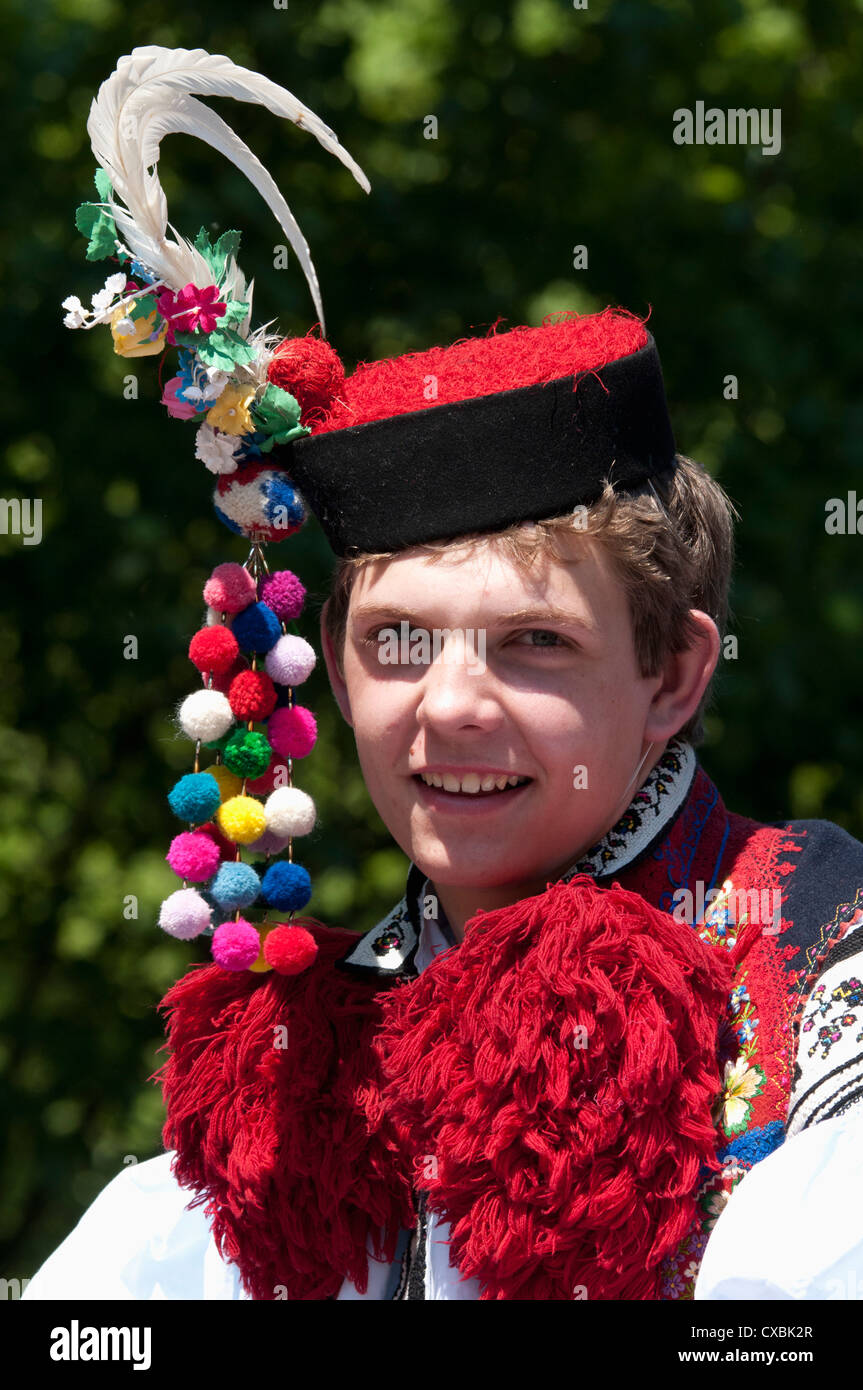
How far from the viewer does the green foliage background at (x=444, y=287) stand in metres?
2.83

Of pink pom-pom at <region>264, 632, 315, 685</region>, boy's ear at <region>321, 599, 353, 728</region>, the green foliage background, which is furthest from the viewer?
the green foliage background

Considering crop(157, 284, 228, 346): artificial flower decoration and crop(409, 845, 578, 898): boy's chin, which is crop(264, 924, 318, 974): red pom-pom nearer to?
crop(409, 845, 578, 898): boy's chin

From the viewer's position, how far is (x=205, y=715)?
1.52 meters

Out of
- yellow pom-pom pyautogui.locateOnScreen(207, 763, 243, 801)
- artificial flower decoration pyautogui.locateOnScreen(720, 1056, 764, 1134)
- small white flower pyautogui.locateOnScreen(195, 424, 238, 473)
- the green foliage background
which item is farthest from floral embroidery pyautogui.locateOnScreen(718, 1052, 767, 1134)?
the green foliage background

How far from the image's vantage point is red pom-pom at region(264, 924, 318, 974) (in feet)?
5.03

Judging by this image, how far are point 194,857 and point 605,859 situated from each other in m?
0.40

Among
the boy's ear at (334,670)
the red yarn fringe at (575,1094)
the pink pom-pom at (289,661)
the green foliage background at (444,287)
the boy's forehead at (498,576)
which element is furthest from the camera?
the green foliage background at (444,287)

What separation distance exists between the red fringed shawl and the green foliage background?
53.5 inches

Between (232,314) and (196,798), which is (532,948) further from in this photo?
(232,314)

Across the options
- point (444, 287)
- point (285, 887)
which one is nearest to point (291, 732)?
point (285, 887)

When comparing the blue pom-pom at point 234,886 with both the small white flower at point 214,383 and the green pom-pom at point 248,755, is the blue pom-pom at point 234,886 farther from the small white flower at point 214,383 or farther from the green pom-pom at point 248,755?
the small white flower at point 214,383

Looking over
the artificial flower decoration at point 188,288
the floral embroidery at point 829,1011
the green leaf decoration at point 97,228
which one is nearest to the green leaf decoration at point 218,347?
the artificial flower decoration at point 188,288

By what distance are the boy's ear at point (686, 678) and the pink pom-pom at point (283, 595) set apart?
0.38 metres

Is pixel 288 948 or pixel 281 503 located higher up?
pixel 281 503
